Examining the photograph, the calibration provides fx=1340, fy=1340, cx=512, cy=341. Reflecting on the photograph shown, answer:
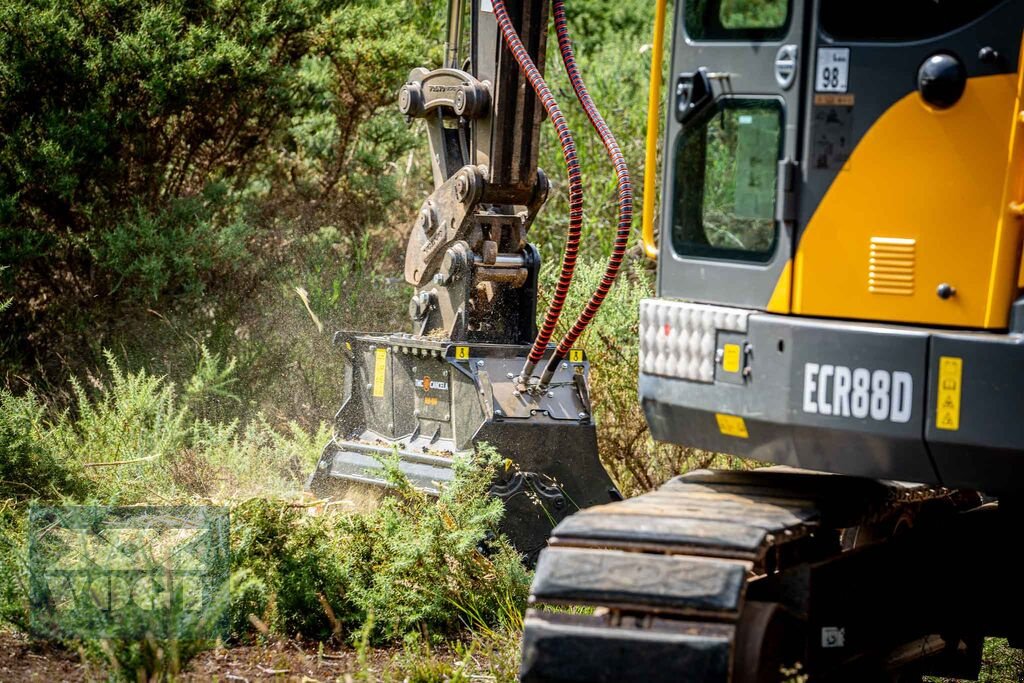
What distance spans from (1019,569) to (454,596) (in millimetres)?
2298

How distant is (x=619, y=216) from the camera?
251 inches

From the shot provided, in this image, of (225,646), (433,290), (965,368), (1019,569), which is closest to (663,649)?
(965,368)

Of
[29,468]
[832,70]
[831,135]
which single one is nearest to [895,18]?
[832,70]

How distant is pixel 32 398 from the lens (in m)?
7.94

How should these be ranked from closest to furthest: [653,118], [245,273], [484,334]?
[653,118]
[484,334]
[245,273]

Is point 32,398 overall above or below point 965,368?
below

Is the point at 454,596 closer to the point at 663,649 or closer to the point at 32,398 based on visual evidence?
the point at 663,649

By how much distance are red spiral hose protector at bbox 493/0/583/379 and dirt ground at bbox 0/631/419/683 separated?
180 cm

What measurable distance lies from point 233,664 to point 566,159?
2746mm

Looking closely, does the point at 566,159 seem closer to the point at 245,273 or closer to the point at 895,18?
the point at 895,18

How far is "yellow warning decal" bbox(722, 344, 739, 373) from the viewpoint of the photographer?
408cm

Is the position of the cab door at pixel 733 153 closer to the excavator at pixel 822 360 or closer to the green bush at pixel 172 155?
the excavator at pixel 822 360

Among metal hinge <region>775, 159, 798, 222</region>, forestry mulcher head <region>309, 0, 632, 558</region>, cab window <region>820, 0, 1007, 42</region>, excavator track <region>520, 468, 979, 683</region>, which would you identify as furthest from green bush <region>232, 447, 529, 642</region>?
cab window <region>820, 0, 1007, 42</region>

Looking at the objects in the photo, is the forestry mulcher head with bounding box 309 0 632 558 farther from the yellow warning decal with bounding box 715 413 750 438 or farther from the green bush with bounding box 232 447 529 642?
the yellow warning decal with bounding box 715 413 750 438
